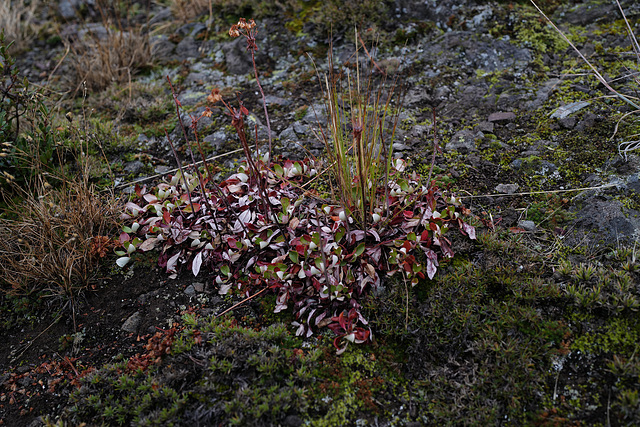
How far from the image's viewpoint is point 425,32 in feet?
16.4

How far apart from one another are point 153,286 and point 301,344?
1.24m

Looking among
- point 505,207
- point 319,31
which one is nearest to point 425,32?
point 319,31

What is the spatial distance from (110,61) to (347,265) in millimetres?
4569

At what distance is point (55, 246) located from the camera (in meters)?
3.11

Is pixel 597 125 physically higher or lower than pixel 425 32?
lower

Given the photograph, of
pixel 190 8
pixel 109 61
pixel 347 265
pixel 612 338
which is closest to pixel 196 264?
pixel 347 265

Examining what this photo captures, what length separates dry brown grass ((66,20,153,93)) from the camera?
522cm

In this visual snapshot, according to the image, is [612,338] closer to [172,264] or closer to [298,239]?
[298,239]

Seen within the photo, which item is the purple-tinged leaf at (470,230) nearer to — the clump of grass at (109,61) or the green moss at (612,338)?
the green moss at (612,338)

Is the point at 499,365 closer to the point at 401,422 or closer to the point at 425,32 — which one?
the point at 401,422

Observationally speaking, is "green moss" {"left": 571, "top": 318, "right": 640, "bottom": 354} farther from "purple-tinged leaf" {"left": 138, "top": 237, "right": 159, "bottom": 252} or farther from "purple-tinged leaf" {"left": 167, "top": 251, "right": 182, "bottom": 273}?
"purple-tinged leaf" {"left": 138, "top": 237, "right": 159, "bottom": 252}

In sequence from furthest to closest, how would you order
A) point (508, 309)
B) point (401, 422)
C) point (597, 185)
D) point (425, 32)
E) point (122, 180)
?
point (425, 32), point (122, 180), point (597, 185), point (508, 309), point (401, 422)

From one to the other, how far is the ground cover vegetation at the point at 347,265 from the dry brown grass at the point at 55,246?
0.07ft

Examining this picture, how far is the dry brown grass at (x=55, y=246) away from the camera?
2.88 metres
